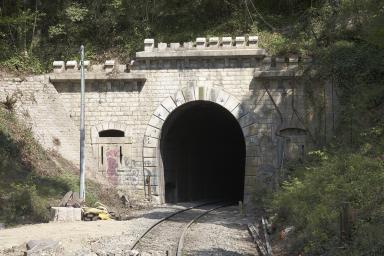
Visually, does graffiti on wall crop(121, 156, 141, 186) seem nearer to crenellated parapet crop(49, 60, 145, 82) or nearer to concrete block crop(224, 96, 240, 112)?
crenellated parapet crop(49, 60, 145, 82)

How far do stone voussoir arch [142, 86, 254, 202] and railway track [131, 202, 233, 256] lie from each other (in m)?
2.15

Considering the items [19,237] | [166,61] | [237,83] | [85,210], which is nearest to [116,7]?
[166,61]

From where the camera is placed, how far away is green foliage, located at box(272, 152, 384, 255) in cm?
1009

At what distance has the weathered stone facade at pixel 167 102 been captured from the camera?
21.6m

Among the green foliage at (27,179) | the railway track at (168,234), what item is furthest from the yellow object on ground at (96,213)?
the railway track at (168,234)

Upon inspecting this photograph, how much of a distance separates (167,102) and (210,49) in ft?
8.68

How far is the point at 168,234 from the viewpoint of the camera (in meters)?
15.3

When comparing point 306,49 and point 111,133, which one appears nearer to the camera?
point 306,49

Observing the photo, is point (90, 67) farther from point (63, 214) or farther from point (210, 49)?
point (63, 214)

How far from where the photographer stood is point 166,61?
22297 mm

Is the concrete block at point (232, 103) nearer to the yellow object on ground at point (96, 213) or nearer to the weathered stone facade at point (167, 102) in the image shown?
the weathered stone facade at point (167, 102)

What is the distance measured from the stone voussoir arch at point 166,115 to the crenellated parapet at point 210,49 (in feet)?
4.43

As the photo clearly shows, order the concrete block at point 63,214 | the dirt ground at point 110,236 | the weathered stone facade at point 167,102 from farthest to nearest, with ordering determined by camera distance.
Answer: the weathered stone facade at point 167,102, the concrete block at point 63,214, the dirt ground at point 110,236

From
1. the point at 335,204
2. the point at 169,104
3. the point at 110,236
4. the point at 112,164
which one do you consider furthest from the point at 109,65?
the point at 335,204
